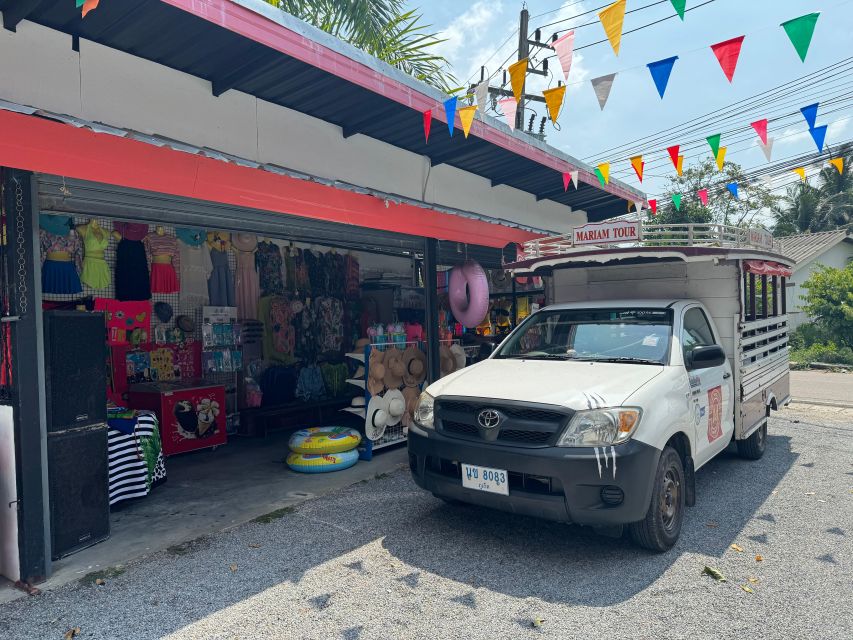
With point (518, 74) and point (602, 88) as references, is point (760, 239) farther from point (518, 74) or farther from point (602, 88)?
point (518, 74)

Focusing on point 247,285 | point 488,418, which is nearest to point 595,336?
point 488,418

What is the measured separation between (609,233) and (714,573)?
3.10m

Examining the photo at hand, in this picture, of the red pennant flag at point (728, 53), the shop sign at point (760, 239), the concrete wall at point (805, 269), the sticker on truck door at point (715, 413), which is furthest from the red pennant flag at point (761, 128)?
the concrete wall at point (805, 269)

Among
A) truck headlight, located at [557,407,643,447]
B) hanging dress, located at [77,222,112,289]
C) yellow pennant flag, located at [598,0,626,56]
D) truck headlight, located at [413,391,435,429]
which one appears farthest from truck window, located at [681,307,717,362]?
hanging dress, located at [77,222,112,289]

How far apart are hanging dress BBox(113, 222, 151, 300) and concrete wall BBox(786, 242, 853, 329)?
21.7 m

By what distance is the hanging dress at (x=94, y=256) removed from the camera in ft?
21.4

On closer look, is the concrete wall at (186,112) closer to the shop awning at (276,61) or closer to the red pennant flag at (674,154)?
the shop awning at (276,61)

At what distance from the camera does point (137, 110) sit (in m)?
4.33

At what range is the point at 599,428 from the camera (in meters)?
3.68

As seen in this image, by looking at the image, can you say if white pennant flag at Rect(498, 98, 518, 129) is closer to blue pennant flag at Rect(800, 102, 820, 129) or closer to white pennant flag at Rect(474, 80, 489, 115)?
white pennant flag at Rect(474, 80, 489, 115)

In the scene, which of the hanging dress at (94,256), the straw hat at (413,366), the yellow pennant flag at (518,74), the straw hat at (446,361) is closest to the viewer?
the yellow pennant flag at (518,74)

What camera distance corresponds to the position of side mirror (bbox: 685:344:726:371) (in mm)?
4359

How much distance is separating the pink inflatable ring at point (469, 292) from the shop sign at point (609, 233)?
217cm

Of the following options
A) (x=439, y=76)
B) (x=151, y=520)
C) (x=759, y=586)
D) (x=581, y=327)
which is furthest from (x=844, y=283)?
(x=151, y=520)
